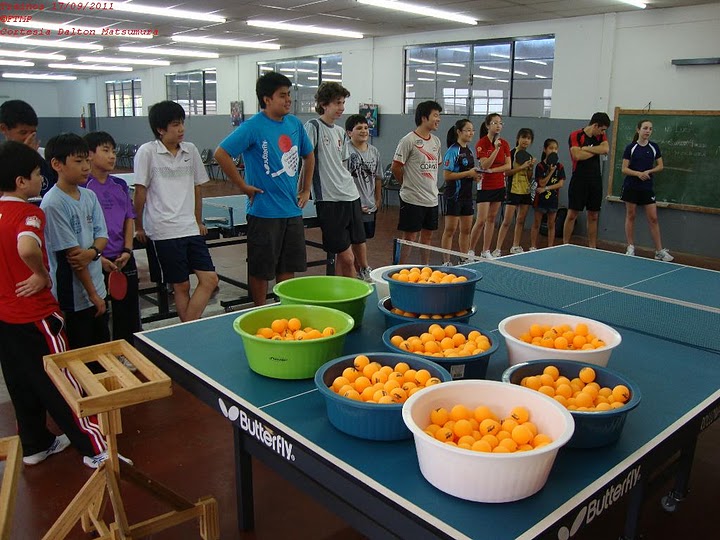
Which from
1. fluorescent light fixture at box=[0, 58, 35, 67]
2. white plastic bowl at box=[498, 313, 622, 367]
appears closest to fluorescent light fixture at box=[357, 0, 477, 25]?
white plastic bowl at box=[498, 313, 622, 367]

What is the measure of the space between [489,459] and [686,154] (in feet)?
24.6

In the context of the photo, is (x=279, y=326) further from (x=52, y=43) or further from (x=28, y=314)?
(x=52, y=43)

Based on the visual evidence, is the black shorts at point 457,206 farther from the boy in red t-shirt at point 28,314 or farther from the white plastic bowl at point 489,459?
the white plastic bowl at point 489,459

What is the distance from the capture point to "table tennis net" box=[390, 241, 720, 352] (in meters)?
2.42

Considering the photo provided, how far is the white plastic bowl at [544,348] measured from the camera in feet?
5.80

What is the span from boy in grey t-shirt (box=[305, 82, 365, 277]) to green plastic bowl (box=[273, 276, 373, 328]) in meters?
2.29

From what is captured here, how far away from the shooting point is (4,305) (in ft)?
8.11

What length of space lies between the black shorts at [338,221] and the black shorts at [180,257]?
1.23 m

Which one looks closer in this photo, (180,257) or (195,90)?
(180,257)

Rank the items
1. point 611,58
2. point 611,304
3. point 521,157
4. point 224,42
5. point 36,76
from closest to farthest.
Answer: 1. point 611,304
2. point 521,157
3. point 611,58
4. point 224,42
5. point 36,76

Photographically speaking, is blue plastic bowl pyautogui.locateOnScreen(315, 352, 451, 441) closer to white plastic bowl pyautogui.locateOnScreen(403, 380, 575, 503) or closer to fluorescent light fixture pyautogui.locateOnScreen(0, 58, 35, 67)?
white plastic bowl pyautogui.locateOnScreen(403, 380, 575, 503)

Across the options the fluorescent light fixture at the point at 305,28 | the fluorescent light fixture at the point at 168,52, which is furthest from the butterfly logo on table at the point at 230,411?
the fluorescent light fixture at the point at 168,52

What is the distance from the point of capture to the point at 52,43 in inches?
486

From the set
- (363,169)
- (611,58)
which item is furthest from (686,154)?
(363,169)
